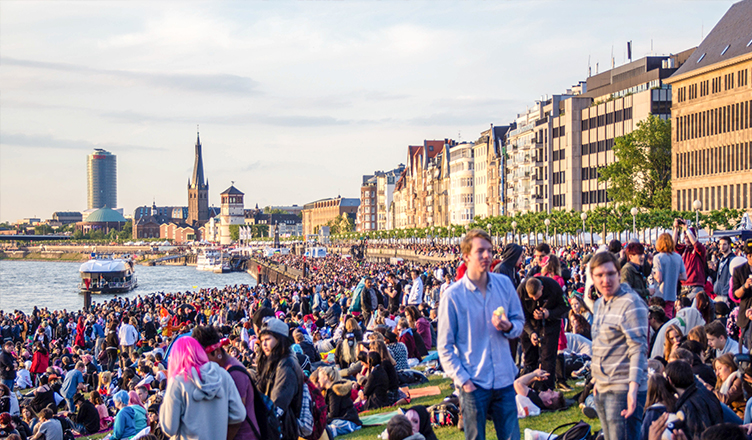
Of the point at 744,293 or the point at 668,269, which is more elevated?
the point at 668,269


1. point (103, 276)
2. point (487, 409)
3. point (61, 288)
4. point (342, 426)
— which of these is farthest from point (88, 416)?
point (61, 288)

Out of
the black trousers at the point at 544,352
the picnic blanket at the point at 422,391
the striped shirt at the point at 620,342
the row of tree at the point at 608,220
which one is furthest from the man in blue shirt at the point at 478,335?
the row of tree at the point at 608,220

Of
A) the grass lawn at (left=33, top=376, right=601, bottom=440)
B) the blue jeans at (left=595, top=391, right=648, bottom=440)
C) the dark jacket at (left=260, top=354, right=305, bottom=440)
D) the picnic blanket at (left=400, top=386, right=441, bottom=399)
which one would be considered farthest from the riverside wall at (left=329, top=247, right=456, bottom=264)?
the blue jeans at (left=595, top=391, right=648, bottom=440)

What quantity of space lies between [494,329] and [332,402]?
4665mm

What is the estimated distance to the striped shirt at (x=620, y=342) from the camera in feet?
17.4

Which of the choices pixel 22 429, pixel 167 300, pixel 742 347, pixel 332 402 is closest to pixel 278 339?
pixel 332 402

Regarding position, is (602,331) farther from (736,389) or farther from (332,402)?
(332,402)

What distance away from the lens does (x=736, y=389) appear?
7188mm

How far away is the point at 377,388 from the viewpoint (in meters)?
10.5

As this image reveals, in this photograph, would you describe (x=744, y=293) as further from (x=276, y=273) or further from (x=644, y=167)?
(x=276, y=273)

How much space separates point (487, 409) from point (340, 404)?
14.2ft

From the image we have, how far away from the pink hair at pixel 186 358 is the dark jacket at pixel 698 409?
3.61 m

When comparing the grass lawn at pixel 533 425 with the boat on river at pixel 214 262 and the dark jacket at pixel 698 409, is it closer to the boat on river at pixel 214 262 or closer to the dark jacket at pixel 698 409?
the dark jacket at pixel 698 409

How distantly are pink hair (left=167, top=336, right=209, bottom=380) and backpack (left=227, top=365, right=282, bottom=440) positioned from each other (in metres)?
0.48
